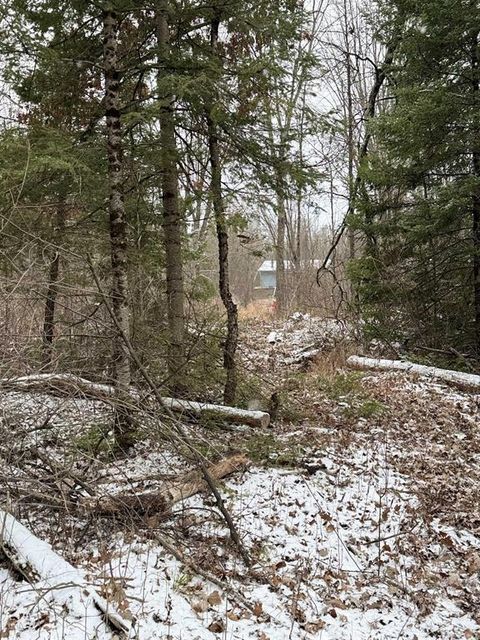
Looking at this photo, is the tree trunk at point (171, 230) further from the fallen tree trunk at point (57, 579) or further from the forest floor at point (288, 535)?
the fallen tree trunk at point (57, 579)

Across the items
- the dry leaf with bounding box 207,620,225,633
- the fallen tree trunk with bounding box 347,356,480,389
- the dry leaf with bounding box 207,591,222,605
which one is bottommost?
the dry leaf with bounding box 207,620,225,633

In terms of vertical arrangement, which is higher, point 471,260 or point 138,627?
point 471,260

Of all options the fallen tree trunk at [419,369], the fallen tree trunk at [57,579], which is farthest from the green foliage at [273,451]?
the fallen tree trunk at [419,369]

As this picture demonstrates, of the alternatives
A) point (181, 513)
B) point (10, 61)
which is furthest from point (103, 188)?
point (181, 513)

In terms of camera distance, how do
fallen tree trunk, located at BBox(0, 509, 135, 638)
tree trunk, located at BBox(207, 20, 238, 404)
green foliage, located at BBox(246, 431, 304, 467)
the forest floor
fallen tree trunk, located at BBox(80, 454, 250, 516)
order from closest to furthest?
1. fallen tree trunk, located at BBox(0, 509, 135, 638)
2. the forest floor
3. fallen tree trunk, located at BBox(80, 454, 250, 516)
4. green foliage, located at BBox(246, 431, 304, 467)
5. tree trunk, located at BBox(207, 20, 238, 404)

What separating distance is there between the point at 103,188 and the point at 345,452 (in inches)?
173

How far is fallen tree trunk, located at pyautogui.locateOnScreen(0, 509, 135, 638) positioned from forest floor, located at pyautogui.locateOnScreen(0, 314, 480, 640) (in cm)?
6

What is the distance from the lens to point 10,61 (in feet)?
19.1

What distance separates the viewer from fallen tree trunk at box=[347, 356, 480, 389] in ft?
27.6

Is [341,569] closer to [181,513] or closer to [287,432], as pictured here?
[181,513]

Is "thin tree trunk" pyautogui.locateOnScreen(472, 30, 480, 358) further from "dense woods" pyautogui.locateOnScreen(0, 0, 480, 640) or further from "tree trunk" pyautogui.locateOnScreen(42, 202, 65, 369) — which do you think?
"tree trunk" pyautogui.locateOnScreen(42, 202, 65, 369)

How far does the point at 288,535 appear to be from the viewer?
14.9ft

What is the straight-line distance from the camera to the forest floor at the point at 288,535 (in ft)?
11.2

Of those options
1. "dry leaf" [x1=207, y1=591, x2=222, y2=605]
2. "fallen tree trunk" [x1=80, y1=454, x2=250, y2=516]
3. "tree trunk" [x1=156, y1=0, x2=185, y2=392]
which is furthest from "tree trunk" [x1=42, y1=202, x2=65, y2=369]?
"dry leaf" [x1=207, y1=591, x2=222, y2=605]
